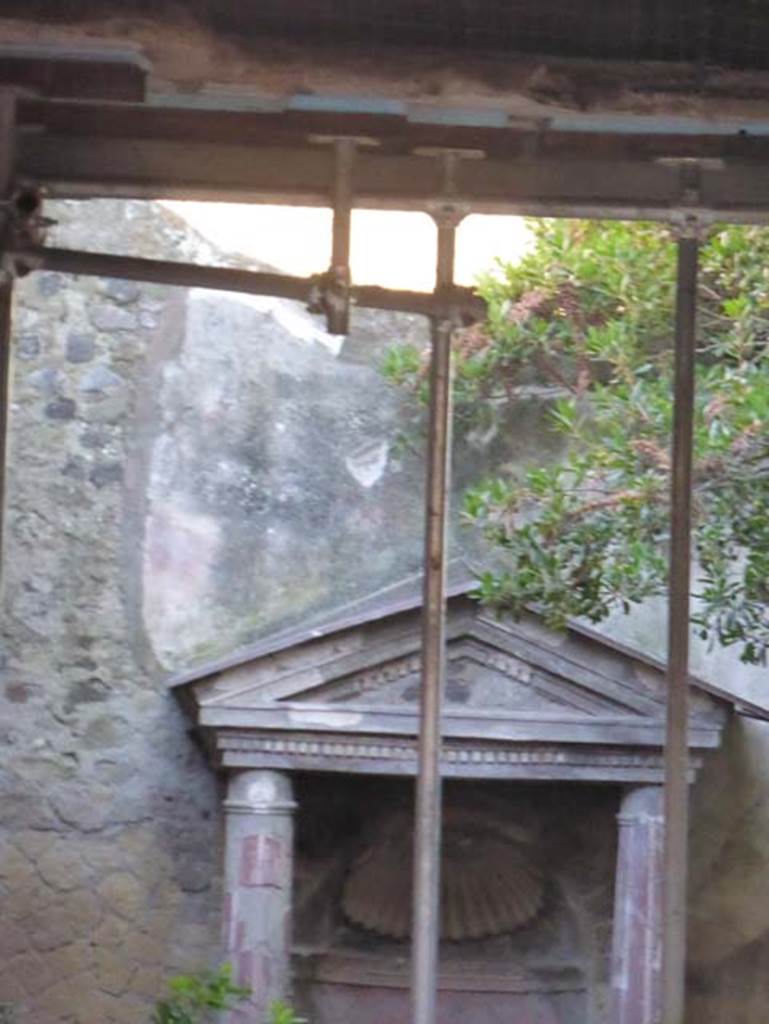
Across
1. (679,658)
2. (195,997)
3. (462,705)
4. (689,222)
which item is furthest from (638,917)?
(689,222)

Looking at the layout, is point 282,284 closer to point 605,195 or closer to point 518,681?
point 605,195

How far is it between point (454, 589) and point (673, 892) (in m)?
4.65

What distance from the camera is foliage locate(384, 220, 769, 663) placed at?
668 cm

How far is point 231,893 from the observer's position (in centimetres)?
773

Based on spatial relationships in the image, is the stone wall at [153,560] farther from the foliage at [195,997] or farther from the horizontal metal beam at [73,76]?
the horizontal metal beam at [73,76]

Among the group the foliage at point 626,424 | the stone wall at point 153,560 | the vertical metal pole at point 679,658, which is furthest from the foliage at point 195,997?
the stone wall at point 153,560

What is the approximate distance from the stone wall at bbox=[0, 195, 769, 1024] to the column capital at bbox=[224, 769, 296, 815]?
0.50m

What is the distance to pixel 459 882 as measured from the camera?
840cm

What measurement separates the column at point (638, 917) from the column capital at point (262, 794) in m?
1.17

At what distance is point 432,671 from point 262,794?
472 centimetres

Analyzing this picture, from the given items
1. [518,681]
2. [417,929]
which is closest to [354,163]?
[417,929]

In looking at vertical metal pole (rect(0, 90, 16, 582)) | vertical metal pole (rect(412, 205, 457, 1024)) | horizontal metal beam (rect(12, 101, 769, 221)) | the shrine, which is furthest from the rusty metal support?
the shrine

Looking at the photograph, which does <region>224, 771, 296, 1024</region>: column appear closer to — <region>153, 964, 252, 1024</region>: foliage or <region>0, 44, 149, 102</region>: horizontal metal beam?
<region>153, 964, 252, 1024</region>: foliage

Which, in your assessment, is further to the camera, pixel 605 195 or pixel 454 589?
pixel 454 589
